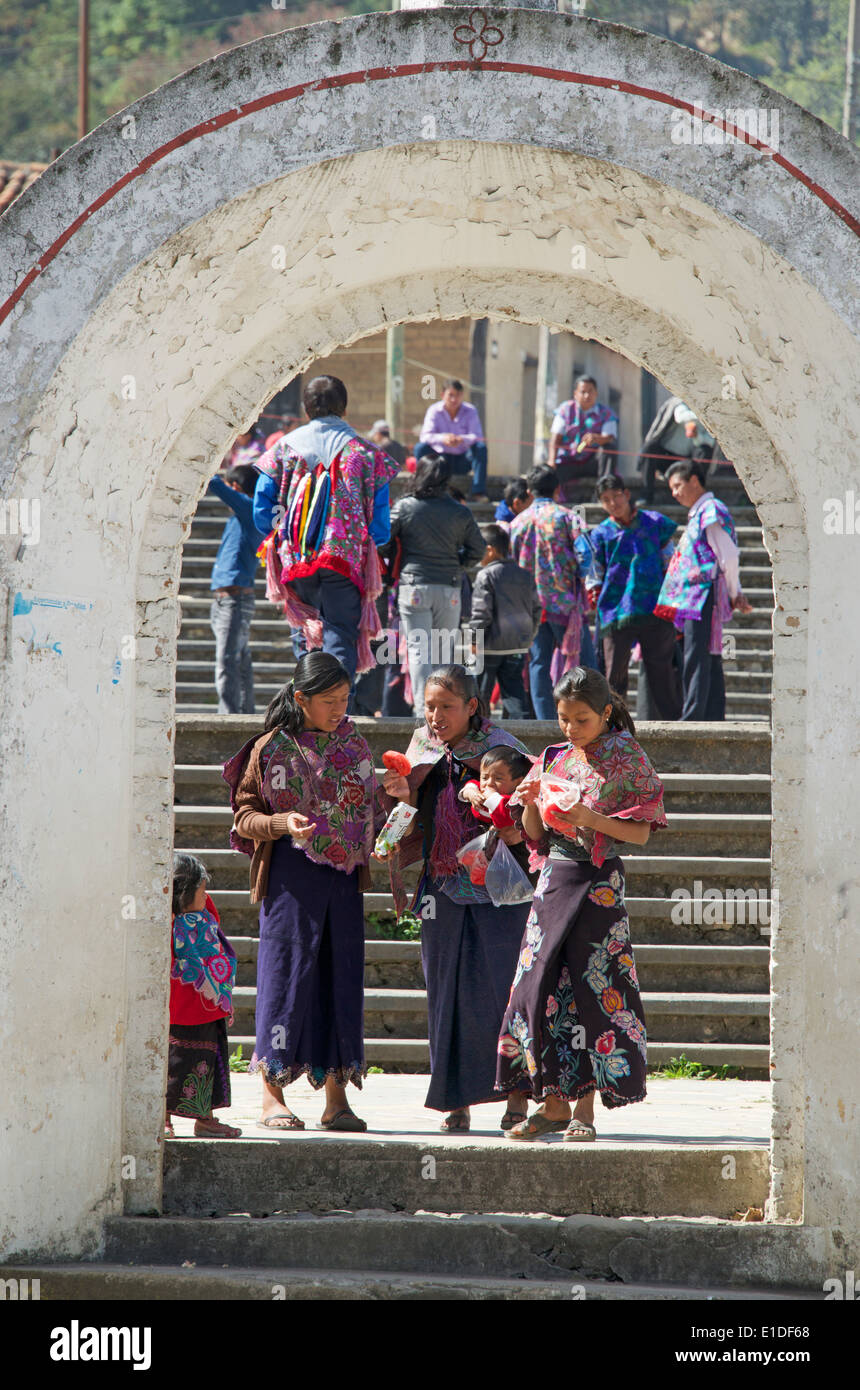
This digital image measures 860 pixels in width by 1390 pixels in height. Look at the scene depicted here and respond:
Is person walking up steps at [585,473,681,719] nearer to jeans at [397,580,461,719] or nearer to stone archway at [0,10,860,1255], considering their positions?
jeans at [397,580,461,719]

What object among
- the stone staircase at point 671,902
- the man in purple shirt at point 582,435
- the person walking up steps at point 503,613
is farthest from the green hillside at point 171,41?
the stone staircase at point 671,902

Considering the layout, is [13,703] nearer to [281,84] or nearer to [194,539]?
[281,84]

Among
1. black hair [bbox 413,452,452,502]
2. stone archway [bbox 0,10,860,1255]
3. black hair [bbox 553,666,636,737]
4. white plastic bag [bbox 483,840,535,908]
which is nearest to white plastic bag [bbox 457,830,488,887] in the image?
white plastic bag [bbox 483,840,535,908]

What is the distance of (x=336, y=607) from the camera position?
7.97 m

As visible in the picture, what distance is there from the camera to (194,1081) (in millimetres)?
5535

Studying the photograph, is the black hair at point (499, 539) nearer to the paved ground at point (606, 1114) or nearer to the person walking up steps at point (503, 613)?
the person walking up steps at point (503, 613)

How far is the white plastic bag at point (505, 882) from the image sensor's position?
5656mm

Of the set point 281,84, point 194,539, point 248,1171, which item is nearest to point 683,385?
point 281,84

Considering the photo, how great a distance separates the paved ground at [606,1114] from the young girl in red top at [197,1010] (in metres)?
0.16

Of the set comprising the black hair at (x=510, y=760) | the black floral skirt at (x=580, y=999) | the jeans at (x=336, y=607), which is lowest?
the black floral skirt at (x=580, y=999)

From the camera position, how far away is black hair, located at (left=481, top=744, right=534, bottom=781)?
18.7 feet

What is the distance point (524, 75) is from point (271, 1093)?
3424 millimetres

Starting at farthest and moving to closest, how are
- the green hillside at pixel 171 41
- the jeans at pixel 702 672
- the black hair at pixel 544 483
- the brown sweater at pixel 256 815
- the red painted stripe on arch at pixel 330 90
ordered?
the green hillside at pixel 171 41, the black hair at pixel 544 483, the jeans at pixel 702 672, the brown sweater at pixel 256 815, the red painted stripe on arch at pixel 330 90
